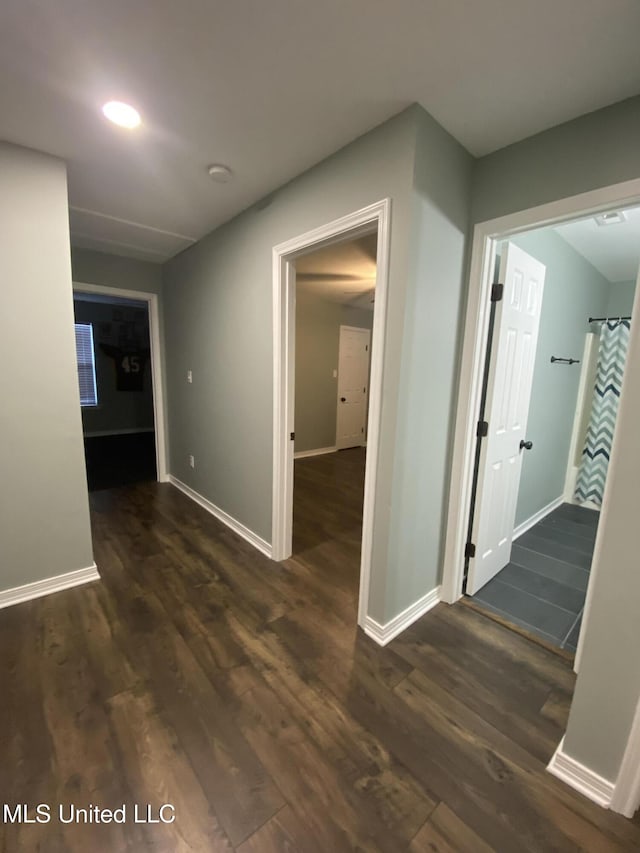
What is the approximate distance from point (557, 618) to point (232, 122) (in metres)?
3.09

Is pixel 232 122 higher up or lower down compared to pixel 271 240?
higher up

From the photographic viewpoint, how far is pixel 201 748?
1305 millimetres

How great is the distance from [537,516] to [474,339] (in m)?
2.37

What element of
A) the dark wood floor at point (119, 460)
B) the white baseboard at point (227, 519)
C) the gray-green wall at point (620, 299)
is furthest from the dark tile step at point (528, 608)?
the dark wood floor at point (119, 460)

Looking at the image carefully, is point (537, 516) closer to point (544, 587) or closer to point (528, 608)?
point (544, 587)

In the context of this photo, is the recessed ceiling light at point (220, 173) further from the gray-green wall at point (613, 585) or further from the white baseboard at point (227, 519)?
the white baseboard at point (227, 519)

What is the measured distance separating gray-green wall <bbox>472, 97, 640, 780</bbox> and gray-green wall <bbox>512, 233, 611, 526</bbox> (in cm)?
86

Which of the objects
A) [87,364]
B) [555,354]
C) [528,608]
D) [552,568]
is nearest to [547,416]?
[555,354]

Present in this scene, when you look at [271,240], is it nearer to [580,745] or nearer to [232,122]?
[232,122]

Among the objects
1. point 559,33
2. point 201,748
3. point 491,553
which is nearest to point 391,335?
point 559,33

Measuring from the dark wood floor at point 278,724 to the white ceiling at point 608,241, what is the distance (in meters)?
2.69

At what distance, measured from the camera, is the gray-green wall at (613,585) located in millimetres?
1059

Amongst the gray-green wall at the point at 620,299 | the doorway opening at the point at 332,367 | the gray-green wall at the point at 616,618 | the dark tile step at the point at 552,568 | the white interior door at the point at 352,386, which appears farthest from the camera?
the white interior door at the point at 352,386

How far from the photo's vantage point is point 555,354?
121 inches
